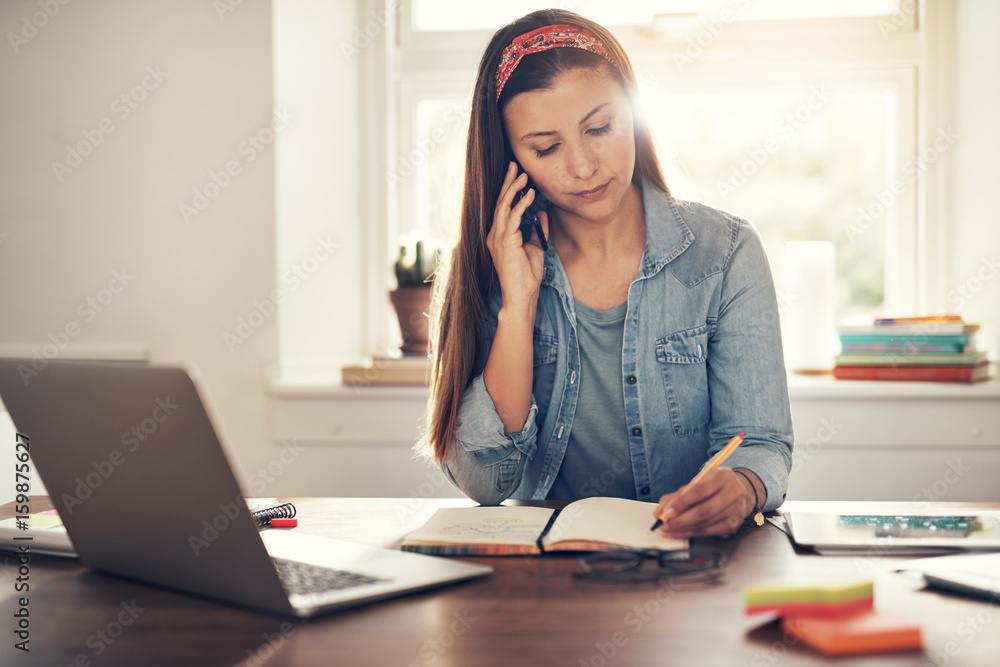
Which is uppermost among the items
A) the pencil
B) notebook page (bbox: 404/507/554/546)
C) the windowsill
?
the pencil

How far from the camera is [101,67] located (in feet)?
7.21

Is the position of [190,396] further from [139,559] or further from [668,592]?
[668,592]

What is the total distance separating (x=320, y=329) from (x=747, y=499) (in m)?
1.57

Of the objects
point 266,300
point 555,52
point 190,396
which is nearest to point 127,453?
point 190,396

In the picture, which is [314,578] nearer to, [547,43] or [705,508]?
[705,508]

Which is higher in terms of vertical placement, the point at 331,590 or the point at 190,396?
the point at 190,396

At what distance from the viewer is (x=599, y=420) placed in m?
1.40

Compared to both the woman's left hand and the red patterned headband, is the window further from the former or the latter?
the woman's left hand

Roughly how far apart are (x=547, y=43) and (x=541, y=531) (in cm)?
77

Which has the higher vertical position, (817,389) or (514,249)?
(514,249)

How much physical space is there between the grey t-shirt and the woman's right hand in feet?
0.37

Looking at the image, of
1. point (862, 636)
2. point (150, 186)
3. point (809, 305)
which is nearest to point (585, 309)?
point (862, 636)

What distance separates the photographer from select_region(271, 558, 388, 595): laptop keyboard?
0.74 m

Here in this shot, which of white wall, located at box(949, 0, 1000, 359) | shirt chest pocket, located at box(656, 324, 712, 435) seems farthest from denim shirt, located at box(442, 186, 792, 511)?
white wall, located at box(949, 0, 1000, 359)
